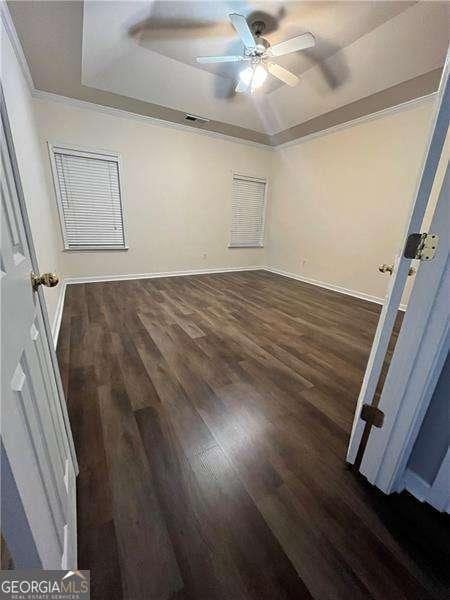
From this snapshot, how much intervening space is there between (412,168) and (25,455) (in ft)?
15.1

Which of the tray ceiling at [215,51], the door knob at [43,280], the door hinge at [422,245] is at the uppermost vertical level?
the tray ceiling at [215,51]

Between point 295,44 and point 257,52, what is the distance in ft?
1.16

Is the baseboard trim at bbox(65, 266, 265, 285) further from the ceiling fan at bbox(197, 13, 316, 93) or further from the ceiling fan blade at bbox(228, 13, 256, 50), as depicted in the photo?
the ceiling fan blade at bbox(228, 13, 256, 50)

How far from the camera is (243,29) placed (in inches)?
75.7

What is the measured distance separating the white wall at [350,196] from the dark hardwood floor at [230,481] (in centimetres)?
223

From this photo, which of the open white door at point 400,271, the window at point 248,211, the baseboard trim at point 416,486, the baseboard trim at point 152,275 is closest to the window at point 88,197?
the baseboard trim at point 152,275

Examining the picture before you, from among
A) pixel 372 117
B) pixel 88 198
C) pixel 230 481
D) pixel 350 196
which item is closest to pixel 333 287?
pixel 350 196

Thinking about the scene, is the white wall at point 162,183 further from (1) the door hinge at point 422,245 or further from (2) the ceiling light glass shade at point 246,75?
(1) the door hinge at point 422,245

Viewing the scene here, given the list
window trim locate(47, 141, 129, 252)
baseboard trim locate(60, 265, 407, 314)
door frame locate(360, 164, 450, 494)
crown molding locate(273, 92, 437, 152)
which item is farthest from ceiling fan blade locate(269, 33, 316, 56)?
baseboard trim locate(60, 265, 407, 314)

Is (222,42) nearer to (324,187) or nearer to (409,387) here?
(324,187)

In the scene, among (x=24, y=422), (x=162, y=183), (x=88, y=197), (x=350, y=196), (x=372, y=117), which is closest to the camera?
(x=24, y=422)

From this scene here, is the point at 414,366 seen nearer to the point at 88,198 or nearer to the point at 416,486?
the point at 416,486

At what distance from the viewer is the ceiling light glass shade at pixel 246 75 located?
242 centimetres

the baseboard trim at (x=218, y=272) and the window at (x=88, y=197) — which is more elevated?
the window at (x=88, y=197)
